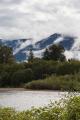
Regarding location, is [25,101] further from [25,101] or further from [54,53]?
[54,53]

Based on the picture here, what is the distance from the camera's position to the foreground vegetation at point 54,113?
11312 millimetres

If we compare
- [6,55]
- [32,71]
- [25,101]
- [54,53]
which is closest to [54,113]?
[25,101]

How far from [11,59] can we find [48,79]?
41.3 m

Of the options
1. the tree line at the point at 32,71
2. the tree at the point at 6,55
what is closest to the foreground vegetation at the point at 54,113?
the tree line at the point at 32,71

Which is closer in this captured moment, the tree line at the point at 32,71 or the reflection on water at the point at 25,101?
the reflection on water at the point at 25,101

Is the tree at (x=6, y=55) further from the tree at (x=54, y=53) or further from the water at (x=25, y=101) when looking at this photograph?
the water at (x=25, y=101)

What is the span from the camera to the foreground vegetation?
11.3 metres

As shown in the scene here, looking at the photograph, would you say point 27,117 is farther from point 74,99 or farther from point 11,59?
point 11,59

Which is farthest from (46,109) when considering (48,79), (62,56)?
(62,56)

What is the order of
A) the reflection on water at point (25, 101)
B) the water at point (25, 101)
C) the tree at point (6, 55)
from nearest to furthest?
the water at point (25, 101) < the reflection on water at point (25, 101) < the tree at point (6, 55)

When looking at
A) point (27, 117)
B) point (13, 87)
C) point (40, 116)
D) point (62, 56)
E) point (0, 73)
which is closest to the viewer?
point (40, 116)

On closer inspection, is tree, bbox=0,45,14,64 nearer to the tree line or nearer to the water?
the tree line

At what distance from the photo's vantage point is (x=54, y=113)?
1277 centimetres

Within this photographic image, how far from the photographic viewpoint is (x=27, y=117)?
14.1m
